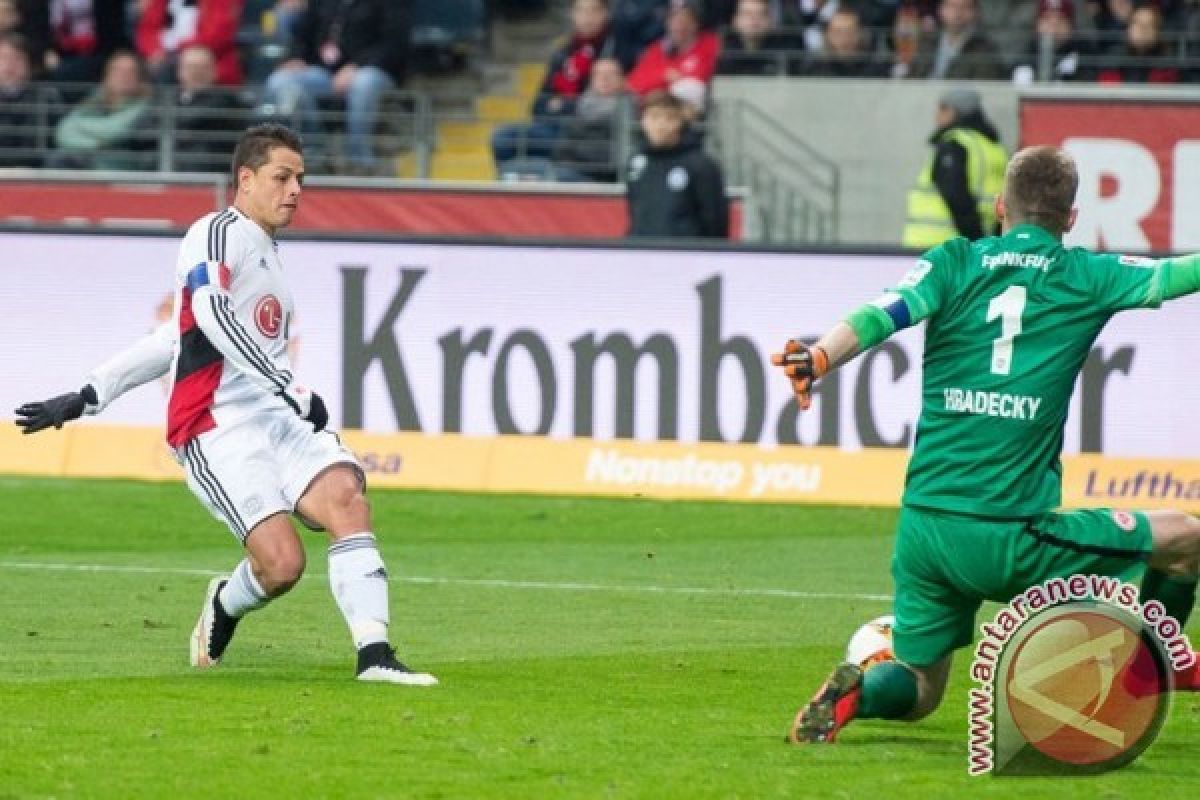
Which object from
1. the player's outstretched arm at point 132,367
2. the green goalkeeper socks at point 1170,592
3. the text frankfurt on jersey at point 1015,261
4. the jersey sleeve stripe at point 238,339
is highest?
the text frankfurt on jersey at point 1015,261

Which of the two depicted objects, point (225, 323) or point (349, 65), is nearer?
point (225, 323)

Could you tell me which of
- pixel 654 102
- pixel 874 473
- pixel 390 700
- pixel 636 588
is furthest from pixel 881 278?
pixel 390 700

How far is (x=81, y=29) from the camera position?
2648 centimetres

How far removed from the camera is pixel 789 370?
799 cm

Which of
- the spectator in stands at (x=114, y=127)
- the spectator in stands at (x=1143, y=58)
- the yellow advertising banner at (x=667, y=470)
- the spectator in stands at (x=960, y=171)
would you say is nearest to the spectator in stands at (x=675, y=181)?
the spectator in stands at (x=960, y=171)

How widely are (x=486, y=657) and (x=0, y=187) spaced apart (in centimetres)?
1293

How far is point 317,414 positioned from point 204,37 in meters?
15.9

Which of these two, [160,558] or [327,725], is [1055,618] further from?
[160,558]

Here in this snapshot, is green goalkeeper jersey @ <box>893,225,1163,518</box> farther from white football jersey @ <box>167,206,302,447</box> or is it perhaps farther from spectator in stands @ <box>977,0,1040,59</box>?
spectator in stands @ <box>977,0,1040,59</box>

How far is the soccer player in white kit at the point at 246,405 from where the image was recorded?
33.6 ft

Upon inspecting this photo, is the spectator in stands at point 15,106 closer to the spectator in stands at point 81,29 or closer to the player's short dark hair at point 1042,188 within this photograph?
the spectator in stands at point 81,29

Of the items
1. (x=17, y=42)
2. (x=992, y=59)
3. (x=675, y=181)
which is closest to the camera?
(x=675, y=181)

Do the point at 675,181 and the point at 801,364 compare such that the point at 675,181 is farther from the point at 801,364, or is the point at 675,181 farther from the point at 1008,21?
the point at 801,364

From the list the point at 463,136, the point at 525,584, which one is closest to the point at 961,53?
Answer: the point at 463,136
